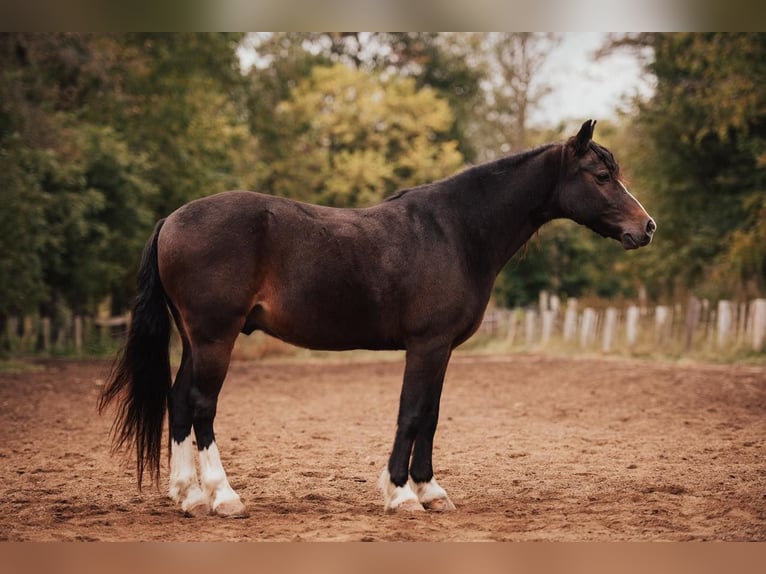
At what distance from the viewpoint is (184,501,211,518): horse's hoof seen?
200 inches

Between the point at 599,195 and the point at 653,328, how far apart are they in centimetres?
1288

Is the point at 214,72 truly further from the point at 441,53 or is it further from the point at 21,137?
the point at 441,53

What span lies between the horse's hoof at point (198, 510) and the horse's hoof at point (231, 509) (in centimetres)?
11

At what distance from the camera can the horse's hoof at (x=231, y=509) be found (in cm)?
496

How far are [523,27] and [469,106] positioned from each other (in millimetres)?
27179

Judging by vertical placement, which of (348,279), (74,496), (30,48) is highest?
(30,48)

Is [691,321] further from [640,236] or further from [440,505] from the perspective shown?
[440,505]

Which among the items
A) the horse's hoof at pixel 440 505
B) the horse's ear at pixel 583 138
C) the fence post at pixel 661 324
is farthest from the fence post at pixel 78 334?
the horse's ear at pixel 583 138

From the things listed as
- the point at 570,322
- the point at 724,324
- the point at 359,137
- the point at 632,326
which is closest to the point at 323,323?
the point at 724,324

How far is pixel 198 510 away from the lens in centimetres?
509

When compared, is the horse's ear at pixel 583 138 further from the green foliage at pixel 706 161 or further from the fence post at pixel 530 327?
the fence post at pixel 530 327

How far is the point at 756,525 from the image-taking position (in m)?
4.68

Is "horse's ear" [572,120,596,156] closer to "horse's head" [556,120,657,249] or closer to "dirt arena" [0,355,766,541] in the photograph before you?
"horse's head" [556,120,657,249]

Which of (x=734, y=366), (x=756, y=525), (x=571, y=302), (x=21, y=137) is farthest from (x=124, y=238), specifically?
(x=756, y=525)
